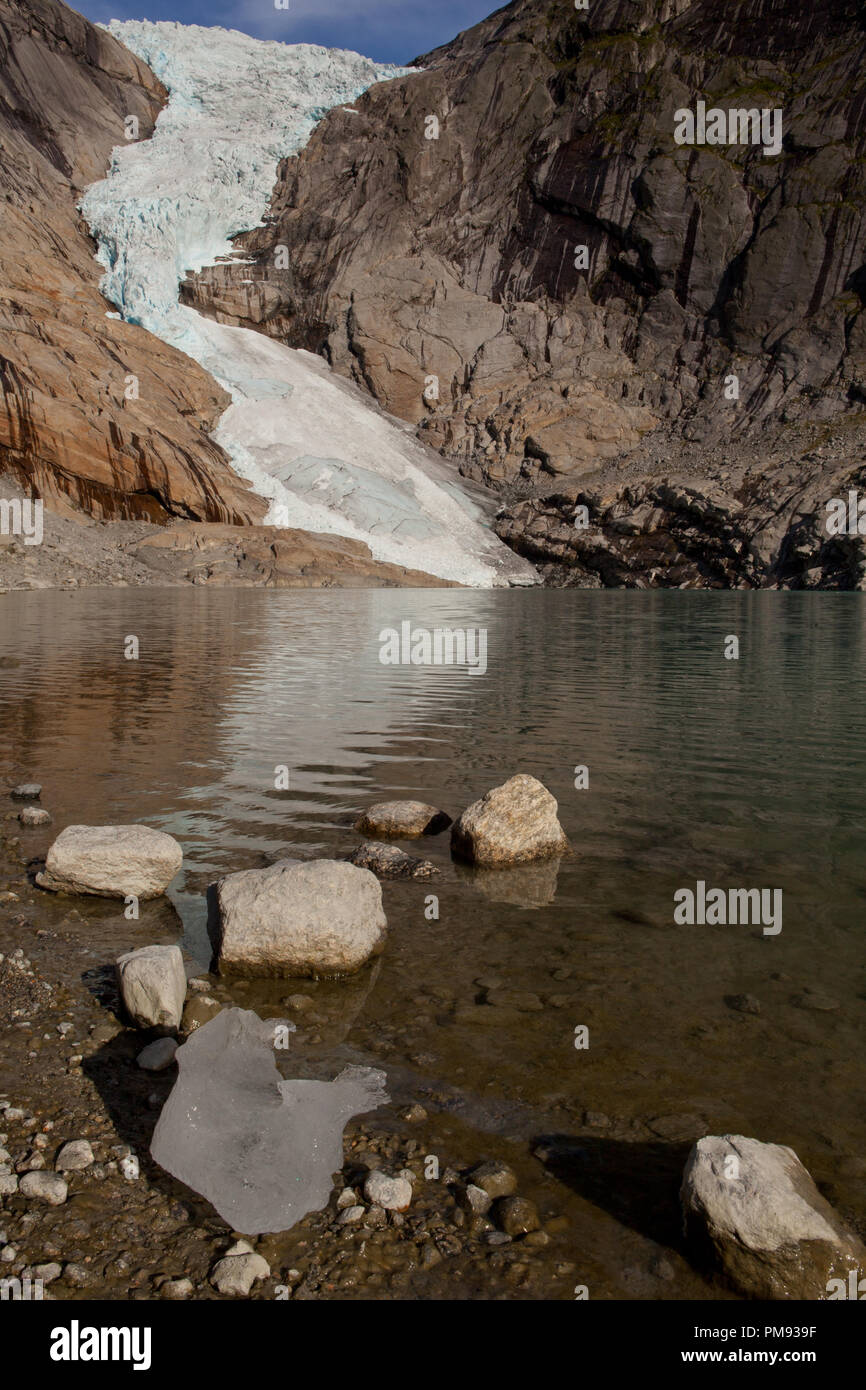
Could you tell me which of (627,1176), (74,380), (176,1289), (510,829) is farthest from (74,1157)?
(74,380)

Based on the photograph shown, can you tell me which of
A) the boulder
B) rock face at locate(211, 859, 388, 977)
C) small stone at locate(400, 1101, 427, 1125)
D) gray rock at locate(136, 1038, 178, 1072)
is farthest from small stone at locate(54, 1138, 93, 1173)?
the boulder

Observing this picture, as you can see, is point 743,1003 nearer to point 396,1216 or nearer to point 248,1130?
point 396,1216

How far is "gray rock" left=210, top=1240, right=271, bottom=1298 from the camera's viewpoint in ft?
9.86

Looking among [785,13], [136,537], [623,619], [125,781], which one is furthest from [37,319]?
[785,13]

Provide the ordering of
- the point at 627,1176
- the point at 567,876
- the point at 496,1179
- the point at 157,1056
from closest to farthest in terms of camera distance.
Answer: the point at 496,1179
the point at 627,1176
the point at 157,1056
the point at 567,876

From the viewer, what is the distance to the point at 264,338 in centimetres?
9350

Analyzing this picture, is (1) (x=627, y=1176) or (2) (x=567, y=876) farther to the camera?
(2) (x=567, y=876)

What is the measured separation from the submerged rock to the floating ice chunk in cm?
313

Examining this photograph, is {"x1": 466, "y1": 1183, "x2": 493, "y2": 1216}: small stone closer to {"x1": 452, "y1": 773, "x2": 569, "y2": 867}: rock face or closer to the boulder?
{"x1": 452, "y1": 773, "x2": 569, "y2": 867}: rock face

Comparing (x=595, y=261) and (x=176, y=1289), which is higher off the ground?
(x=595, y=261)

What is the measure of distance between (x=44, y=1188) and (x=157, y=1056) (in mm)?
1066

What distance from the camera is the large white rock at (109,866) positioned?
22.1 ft

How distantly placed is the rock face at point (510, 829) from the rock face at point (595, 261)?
73960mm
